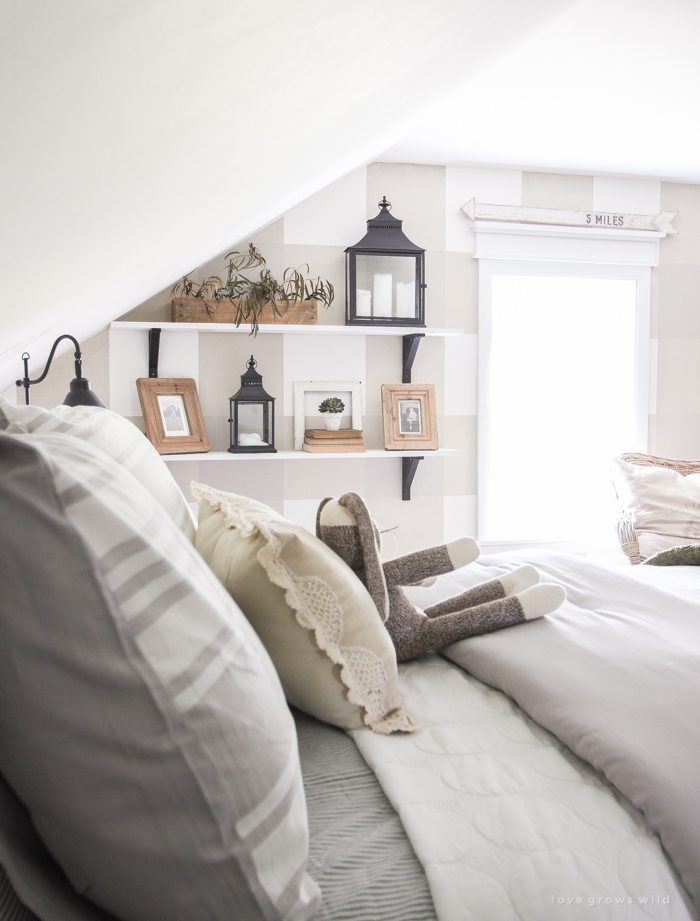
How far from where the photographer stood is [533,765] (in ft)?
2.96

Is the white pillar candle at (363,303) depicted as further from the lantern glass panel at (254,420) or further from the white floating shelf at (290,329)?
the lantern glass panel at (254,420)

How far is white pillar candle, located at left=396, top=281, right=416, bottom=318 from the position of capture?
2869 mm

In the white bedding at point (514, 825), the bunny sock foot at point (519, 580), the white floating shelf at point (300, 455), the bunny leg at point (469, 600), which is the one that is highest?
the white floating shelf at point (300, 455)

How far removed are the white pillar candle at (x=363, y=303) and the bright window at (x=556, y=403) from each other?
66 centimetres

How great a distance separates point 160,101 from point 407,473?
8.73 ft

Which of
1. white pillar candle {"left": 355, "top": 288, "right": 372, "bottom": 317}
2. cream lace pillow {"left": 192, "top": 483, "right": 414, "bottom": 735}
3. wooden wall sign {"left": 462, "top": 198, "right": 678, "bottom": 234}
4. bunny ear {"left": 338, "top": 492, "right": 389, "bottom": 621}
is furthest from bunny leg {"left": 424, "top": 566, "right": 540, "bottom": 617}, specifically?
wooden wall sign {"left": 462, "top": 198, "right": 678, "bottom": 234}

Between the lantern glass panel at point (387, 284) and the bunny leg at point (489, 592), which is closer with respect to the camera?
the bunny leg at point (489, 592)

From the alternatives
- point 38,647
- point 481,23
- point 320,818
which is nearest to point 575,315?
point 481,23

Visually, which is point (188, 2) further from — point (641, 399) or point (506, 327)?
point (641, 399)

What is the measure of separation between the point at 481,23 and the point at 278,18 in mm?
775

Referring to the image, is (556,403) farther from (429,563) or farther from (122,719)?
(122,719)

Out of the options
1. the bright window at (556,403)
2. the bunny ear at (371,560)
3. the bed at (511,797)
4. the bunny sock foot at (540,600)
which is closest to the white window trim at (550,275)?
the bright window at (556,403)

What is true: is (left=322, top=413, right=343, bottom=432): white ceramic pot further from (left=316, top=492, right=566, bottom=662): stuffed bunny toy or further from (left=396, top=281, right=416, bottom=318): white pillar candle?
(left=316, top=492, right=566, bottom=662): stuffed bunny toy

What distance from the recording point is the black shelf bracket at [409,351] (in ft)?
9.46
